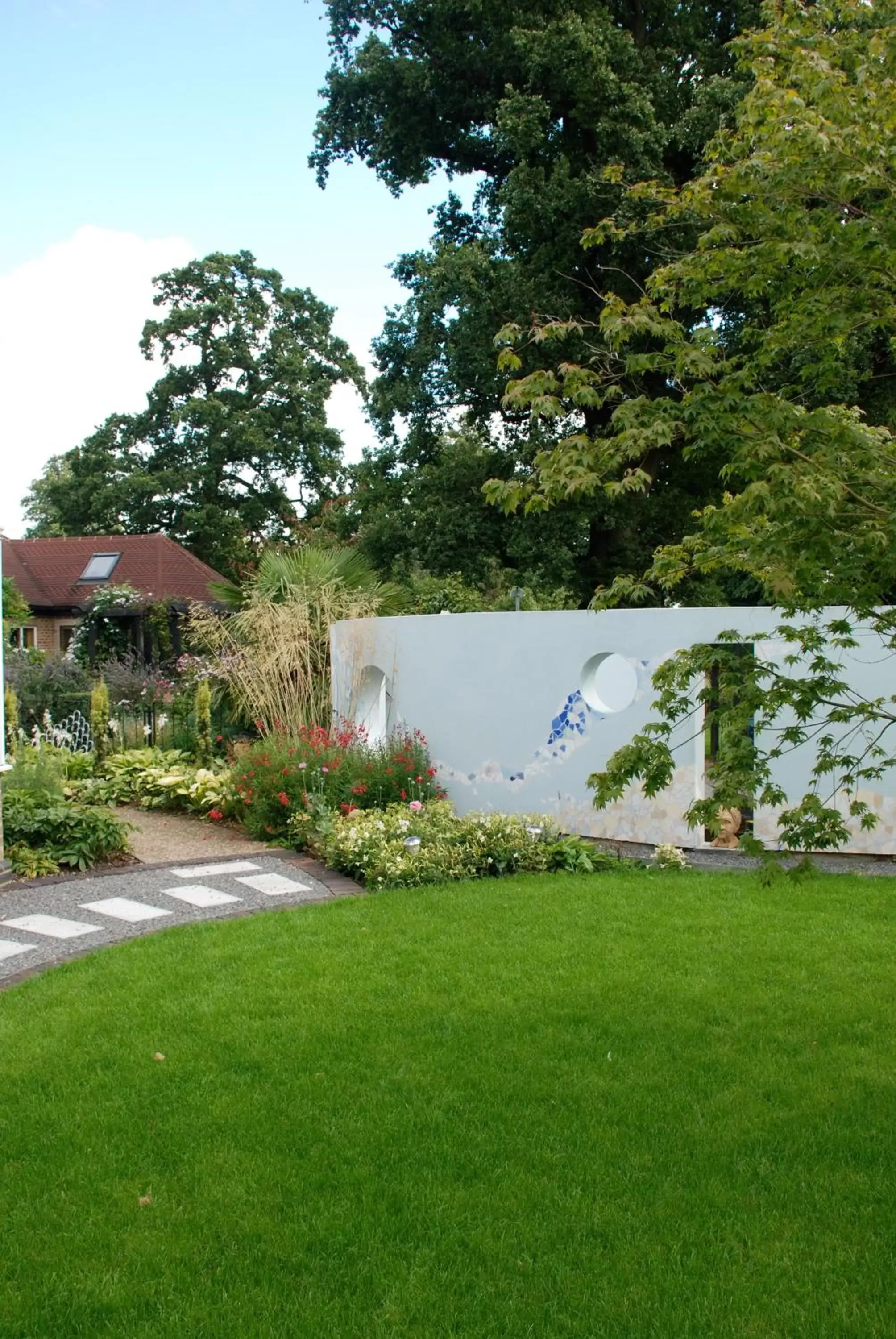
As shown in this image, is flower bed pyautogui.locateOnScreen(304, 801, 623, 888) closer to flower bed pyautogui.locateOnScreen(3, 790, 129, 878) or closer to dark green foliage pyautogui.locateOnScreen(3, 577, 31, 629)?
flower bed pyautogui.locateOnScreen(3, 790, 129, 878)

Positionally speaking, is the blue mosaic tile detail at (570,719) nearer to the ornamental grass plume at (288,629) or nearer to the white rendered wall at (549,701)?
the white rendered wall at (549,701)

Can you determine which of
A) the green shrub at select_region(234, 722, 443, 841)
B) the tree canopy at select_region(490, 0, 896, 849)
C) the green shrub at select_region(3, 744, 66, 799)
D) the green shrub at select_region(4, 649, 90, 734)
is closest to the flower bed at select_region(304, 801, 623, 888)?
the green shrub at select_region(234, 722, 443, 841)

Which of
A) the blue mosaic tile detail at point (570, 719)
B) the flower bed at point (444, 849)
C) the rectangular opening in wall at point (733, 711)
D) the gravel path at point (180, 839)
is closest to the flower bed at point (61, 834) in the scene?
the gravel path at point (180, 839)

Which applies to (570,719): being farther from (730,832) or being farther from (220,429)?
(220,429)

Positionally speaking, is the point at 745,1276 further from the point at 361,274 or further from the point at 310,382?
the point at 310,382

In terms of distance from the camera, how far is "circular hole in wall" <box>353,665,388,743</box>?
10.1 meters

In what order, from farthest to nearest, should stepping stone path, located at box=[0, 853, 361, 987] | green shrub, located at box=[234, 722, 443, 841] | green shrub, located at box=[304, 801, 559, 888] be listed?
green shrub, located at box=[234, 722, 443, 841], green shrub, located at box=[304, 801, 559, 888], stepping stone path, located at box=[0, 853, 361, 987]

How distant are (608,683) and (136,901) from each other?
16.9 ft

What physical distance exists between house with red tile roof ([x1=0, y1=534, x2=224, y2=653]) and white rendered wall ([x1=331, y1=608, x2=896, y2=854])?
15.3 metres

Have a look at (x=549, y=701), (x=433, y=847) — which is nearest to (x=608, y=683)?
(x=549, y=701)

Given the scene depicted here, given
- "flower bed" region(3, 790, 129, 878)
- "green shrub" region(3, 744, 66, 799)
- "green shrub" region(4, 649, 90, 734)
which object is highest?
"green shrub" region(4, 649, 90, 734)

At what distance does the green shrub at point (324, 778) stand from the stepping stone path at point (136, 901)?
0.71 m

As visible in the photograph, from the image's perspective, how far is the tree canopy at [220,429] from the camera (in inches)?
1170

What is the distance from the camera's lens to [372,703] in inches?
416
